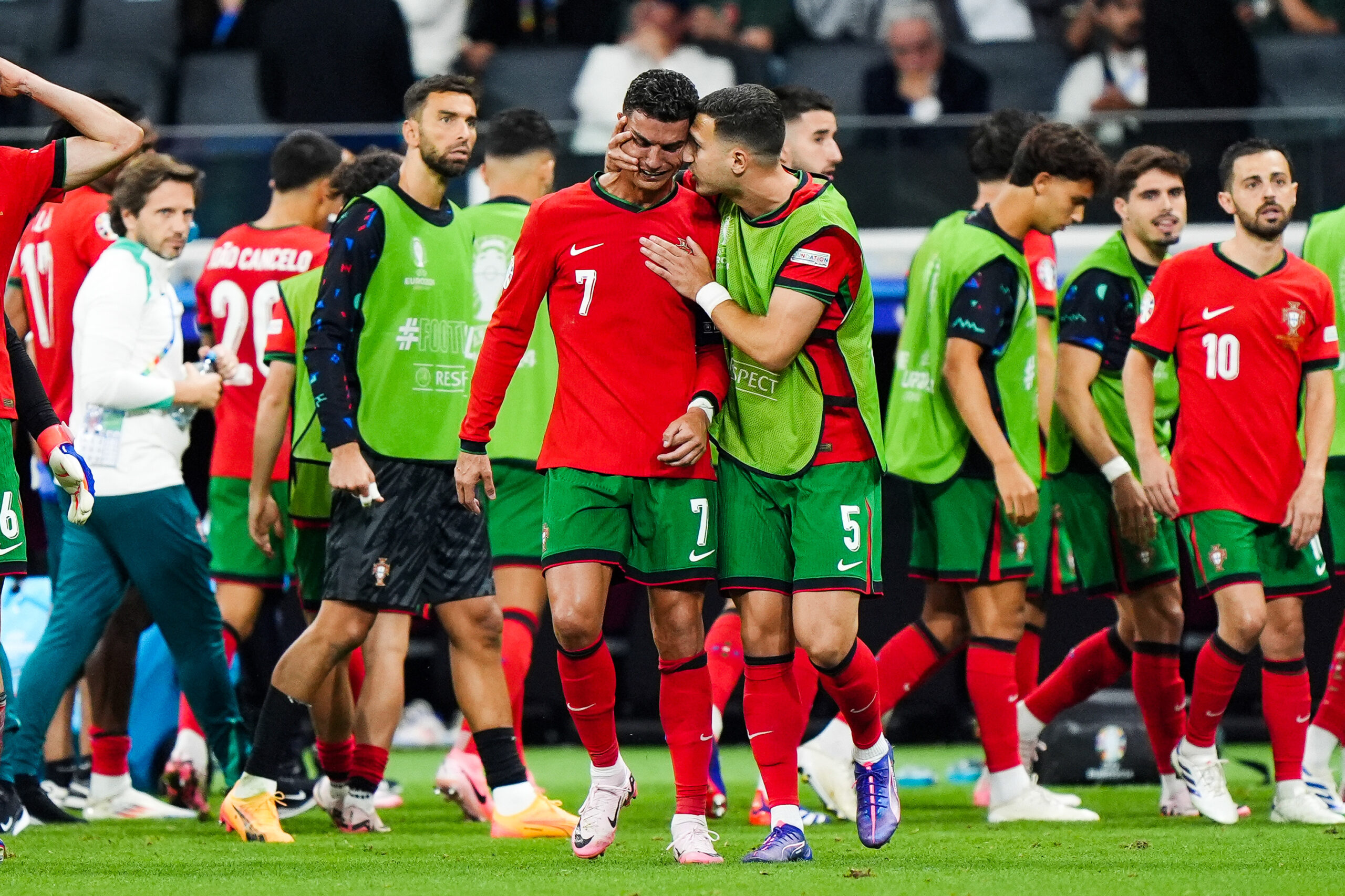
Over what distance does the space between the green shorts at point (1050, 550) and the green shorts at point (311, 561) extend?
8.34ft

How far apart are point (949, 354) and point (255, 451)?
93.5 inches

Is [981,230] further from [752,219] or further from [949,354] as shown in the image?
[752,219]

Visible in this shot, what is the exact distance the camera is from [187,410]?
664 cm

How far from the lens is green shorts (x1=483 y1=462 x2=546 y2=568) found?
6926 mm

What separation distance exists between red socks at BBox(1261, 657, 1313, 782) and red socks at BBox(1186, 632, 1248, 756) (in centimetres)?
4

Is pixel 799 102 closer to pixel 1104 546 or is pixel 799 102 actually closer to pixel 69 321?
pixel 1104 546

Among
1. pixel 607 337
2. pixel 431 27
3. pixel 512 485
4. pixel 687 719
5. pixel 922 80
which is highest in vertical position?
pixel 431 27

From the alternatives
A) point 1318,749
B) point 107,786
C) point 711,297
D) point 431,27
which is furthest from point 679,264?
point 431,27

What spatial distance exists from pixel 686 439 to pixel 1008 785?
7.48 ft

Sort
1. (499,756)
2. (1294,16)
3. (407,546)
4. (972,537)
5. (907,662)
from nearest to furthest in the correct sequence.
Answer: (407,546) → (499,756) → (972,537) → (907,662) → (1294,16)

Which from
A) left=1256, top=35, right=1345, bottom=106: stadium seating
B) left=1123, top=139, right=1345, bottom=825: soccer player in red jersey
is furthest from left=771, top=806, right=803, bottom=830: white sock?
left=1256, top=35, right=1345, bottom=106: stadium seating

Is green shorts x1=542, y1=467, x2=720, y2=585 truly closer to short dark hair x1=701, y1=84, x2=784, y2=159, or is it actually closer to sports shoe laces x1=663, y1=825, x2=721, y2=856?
sports shoe laces x1=663, y1=825, x2=721, y2=856

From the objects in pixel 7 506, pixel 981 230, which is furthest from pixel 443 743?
pixel 7 506

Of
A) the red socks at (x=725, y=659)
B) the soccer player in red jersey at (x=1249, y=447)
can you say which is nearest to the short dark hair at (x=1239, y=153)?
the soccer player in red jersey at (x=1249, y=447)
